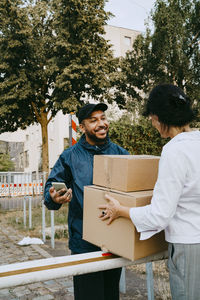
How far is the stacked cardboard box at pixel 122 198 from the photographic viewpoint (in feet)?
5.72

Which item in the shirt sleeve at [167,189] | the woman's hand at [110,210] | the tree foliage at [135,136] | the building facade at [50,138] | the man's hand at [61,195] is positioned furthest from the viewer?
the building facade at [50,138]

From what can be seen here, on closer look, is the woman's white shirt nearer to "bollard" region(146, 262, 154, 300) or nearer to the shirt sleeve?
the shirt sleeve

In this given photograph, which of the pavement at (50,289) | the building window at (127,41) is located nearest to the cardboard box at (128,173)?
the pavement at (50,289)

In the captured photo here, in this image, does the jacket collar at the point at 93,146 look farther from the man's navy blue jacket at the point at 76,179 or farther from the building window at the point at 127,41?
the building window at the point at 127,41

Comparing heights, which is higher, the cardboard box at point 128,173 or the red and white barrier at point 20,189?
the cardboard box at point 128,173

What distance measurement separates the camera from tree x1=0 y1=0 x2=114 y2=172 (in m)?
13.5

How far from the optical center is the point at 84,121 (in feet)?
8.55

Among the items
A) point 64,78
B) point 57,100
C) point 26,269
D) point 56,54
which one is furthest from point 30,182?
point 26,269

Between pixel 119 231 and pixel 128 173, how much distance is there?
0.33m

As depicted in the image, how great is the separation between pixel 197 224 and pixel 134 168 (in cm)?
47

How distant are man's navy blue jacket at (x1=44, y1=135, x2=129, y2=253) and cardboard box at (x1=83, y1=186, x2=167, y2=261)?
0.30m

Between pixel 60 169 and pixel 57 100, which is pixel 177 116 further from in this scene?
pixel 57 100

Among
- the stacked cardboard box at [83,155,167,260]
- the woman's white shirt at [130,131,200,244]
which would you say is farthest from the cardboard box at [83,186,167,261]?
the woman's white shirt at [130,131,200,244]

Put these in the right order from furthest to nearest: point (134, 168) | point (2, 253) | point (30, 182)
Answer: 1. point (30, 182)
2. point (2, 253)
3. point (134, 168)
